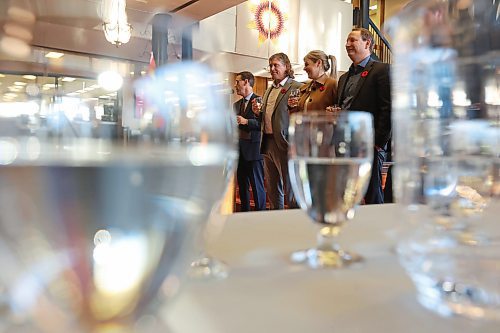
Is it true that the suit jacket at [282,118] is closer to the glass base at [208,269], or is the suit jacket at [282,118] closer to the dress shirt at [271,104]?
the dress shirt at [271,104]

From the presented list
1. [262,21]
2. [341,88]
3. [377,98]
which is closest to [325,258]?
[377,98]

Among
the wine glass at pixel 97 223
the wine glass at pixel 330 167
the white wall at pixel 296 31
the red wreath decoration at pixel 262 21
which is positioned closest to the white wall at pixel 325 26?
the white wall at pixel 296 31

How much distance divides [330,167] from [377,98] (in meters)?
1.34

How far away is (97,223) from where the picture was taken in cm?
11

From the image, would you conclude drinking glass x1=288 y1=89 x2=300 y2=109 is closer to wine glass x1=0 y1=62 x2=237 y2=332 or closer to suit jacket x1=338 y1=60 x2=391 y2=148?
suit jacket x1=338 y1=60 x2=391 y2=148

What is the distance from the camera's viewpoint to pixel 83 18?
174mm

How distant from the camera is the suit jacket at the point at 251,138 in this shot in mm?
2291

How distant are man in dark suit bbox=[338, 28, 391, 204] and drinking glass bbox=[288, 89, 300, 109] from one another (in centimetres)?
35

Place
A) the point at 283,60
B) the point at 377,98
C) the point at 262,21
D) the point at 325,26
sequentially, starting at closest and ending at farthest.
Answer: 1. the point at 377,98
2. the point at 283,60
3. the point at 262,21
4. the point at 325,26

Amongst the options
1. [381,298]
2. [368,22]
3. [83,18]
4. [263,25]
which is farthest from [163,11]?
[368,22]

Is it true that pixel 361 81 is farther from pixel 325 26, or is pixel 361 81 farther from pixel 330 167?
pixel 325 26

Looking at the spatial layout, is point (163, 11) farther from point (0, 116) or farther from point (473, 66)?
point (473, 66)

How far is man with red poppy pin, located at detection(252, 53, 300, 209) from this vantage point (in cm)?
216

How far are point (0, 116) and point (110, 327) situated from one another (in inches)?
2.4
